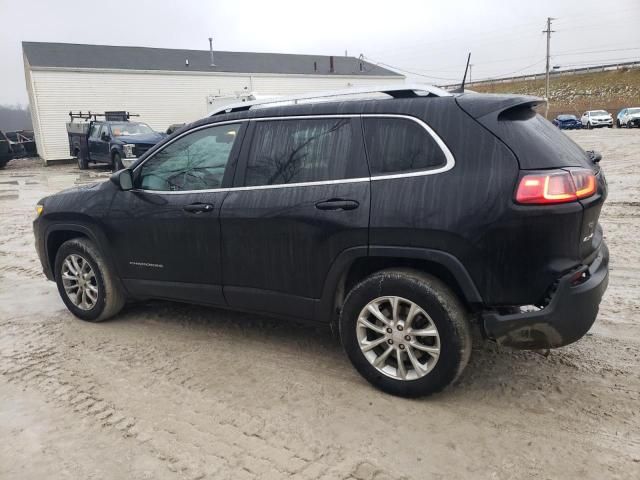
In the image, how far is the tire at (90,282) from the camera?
177 inches

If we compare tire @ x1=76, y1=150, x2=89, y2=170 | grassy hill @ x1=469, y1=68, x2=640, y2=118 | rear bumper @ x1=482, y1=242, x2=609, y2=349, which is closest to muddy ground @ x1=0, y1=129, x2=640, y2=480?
rear bumper @ x1=482, y1=242, x2=609, y2=349

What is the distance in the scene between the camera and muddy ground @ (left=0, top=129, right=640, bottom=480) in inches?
103

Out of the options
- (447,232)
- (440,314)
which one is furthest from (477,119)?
(440,314)

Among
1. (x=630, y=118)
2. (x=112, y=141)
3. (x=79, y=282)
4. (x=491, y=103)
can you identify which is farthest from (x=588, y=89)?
(x=79, y=282)

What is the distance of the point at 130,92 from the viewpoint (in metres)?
29.0

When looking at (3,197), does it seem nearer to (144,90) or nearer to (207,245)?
(207,245)

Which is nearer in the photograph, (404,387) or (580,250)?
(580,250)

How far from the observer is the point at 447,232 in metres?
2.89

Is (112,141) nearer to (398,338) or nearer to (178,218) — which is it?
(178,218)

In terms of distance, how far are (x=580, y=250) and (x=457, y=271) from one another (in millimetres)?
665

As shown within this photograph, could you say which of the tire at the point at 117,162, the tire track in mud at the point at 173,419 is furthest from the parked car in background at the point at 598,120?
the tire track in mud at the point at 173,419

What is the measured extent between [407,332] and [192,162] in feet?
6.99

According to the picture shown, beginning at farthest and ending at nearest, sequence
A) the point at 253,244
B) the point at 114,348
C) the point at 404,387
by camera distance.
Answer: the point at 114,348
the point at 253,244
the point at 404,387

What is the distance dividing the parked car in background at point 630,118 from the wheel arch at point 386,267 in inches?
1445
